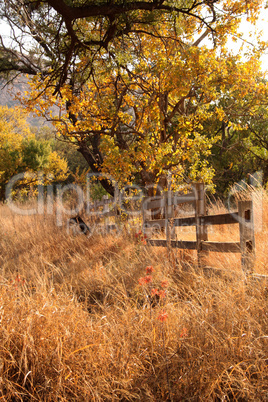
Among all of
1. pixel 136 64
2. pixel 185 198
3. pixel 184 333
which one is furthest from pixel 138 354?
pixel 136 64

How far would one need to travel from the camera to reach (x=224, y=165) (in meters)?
16.8

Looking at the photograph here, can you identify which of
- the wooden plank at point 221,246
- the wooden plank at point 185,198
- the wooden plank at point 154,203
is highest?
the wooden plank at point 185,198

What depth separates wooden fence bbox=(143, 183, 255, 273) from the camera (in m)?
4.09

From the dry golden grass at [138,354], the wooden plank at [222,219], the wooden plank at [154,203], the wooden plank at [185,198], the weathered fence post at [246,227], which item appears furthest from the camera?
the wooden plank at [154,203]

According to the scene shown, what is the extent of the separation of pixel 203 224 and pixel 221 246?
20.7 inches

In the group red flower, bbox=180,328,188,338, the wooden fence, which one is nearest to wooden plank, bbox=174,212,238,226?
the wooden fence

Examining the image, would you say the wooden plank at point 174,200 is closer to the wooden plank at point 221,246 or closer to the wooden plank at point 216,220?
the wooden plank at point 216,220

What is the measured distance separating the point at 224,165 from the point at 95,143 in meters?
7.85

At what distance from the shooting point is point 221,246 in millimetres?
4633

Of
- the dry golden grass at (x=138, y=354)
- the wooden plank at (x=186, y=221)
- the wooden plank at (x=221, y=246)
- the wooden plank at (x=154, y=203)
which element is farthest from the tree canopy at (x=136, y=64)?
the dry golden grass at (x=138, y=354)

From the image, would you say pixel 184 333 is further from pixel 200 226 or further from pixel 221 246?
pixel 200 226

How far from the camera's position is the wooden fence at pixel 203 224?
4094 mm

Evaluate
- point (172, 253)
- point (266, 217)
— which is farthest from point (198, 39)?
point (172, 253)

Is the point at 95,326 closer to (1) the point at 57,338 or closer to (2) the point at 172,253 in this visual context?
(1) the point at 57,338
